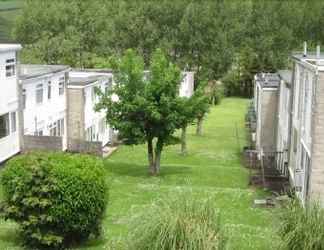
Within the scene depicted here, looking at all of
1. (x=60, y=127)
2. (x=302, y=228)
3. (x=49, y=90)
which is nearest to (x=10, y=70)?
(x=49, y=90)

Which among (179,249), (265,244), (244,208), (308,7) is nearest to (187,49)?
(308,7)

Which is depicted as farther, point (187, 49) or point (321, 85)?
point (187, 49)

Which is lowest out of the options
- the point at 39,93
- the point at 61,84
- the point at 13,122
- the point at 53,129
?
the point at 53,129

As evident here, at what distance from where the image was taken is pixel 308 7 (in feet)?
279

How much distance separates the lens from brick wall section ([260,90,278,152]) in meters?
34.0

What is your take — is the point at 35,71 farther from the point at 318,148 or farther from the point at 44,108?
the point at 318,148

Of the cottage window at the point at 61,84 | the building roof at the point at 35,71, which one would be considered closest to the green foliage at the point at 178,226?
the building roof at the point at 35,71

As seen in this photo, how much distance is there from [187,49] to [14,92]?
44.5 meters

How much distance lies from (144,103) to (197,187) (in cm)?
477

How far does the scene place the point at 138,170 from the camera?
3209 cm

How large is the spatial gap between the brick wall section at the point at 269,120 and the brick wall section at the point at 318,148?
13.7m

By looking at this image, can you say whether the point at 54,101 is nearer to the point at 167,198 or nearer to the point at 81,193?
the point at 81,193

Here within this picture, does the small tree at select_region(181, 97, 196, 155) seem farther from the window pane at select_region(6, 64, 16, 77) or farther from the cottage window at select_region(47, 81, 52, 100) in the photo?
the window pane at select_region(6, 64, 16, 77)

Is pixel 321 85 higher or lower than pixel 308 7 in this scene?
lower
